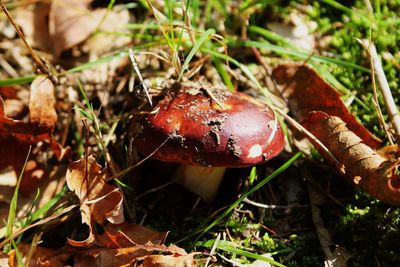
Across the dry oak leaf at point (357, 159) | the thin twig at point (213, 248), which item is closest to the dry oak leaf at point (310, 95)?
the dry oak leaf at point (357, 159)

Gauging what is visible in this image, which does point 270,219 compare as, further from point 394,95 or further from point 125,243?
point 394,95

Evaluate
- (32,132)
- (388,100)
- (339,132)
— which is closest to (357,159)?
(339,132)

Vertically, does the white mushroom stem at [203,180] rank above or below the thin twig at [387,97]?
below

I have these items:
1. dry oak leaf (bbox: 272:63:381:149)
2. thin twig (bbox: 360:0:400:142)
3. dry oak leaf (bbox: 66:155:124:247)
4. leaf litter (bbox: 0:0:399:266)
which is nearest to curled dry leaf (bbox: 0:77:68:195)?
leaf litter (bbox: 0:0:399:266)

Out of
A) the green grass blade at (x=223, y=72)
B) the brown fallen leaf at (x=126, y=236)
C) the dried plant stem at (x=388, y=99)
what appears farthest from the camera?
the green grass blade at (x=223, y=72)

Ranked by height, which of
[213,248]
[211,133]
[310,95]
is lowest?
[213,248]

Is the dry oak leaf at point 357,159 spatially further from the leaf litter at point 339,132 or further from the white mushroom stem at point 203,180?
the white mushroom stem at point 203,180

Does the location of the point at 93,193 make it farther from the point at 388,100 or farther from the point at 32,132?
the point at 388,100

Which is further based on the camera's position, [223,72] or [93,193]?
[223,72]
